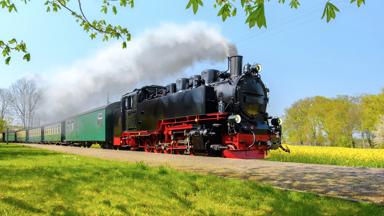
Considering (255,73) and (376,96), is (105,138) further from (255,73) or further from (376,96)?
(376,96)

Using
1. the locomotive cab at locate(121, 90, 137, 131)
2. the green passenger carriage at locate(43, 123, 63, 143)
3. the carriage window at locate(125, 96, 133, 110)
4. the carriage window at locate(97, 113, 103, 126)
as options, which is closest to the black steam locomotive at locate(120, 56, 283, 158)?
the locomotive cab at locate(121, 90, 137, 131)

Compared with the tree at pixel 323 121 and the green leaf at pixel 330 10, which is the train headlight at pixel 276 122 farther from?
the tree at pixel 323 121

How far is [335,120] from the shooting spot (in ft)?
190

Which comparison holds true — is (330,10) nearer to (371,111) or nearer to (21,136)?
(371,111)

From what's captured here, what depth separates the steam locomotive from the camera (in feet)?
49.5

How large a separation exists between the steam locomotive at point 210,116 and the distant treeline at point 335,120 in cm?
4236

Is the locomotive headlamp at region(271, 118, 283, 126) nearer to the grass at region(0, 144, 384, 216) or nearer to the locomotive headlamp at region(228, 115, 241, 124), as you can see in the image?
the locomotive headlamp at region(228, 115, 241, 124)

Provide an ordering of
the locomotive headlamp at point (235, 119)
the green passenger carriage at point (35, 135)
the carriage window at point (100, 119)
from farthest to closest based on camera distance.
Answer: the green passenger carriage at point (35, 135)
the carriage window at point (100, 119)
the locomotive headlamp at point (235, 119)

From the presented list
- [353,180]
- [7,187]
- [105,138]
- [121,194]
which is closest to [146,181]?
Answer: [121,194]

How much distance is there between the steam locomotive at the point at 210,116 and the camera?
15086 mm

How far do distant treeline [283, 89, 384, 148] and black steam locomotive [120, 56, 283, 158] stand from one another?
141ft

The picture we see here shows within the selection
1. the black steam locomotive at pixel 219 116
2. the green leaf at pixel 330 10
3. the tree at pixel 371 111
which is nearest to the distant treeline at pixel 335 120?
the tree at pixel 371 111

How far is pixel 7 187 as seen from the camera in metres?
6.68

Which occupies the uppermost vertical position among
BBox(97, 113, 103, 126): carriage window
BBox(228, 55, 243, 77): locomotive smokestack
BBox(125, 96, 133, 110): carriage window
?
BBox(228, 55, 243, 77): locomotive smokestack
